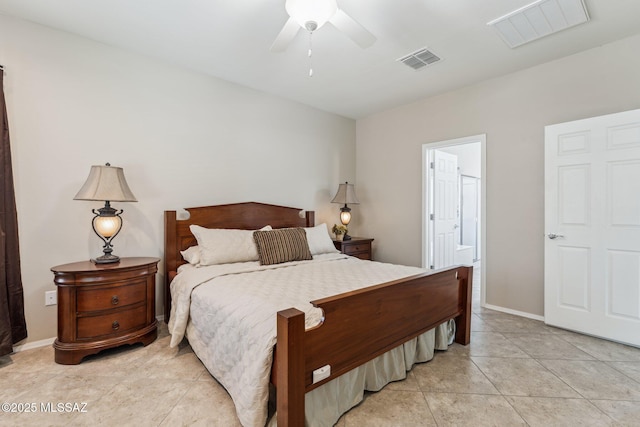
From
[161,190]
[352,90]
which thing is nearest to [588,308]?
[352,90]

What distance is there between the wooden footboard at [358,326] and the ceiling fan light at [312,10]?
5.35 ft

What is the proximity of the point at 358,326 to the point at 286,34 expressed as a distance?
1866 millimetres

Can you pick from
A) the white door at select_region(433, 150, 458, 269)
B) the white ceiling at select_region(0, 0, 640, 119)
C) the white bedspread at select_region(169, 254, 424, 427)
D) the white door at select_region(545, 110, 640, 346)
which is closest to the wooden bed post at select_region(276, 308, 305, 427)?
the white bedspread at select_region(169, 254, 424, 427)

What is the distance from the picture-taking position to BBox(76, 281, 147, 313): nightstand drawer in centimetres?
215

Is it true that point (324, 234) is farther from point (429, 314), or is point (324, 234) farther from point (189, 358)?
point (189, 358)

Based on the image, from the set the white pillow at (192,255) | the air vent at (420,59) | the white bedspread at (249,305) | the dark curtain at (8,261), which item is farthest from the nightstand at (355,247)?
the dark curtain at (8,261)

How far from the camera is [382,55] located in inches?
112

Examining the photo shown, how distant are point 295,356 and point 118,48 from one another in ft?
10.3

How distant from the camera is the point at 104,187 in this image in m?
2.35

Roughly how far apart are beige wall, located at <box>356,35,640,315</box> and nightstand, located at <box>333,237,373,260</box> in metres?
0.42

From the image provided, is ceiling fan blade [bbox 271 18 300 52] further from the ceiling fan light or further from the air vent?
the air vent

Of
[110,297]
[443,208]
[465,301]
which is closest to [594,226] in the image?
[465,301]

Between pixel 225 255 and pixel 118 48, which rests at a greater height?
pixel 118 48

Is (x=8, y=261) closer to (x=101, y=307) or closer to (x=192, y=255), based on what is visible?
(x=101, y=307)
